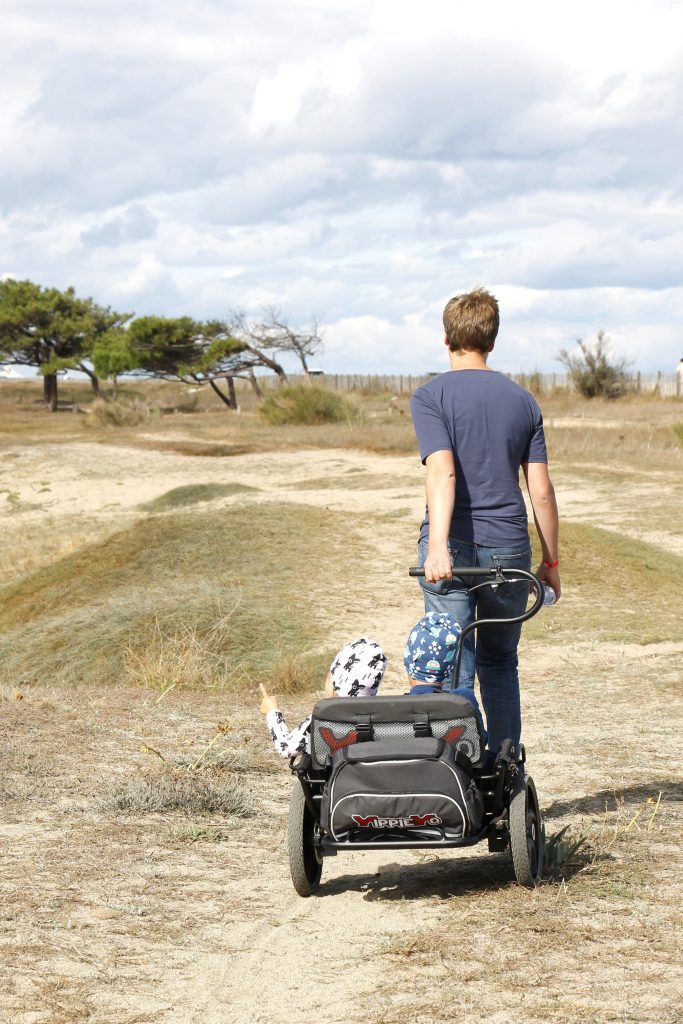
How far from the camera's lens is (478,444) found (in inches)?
161

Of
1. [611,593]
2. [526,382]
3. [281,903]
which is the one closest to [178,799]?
[281,903]

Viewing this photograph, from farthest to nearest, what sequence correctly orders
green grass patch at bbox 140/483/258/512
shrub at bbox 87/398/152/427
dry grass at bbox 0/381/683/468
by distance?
1. shrub at bbox 87/398/152/427
2. dry grass at bbox 0/381/683/468
3. green grass patch at bbox 140/483/258/512

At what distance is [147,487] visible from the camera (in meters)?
21.1

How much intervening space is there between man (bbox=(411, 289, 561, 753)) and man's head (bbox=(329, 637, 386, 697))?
0.26 metres

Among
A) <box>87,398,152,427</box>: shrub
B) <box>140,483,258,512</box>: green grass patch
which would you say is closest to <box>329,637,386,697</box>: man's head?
<box>140,483,258,512</box>: green grass patch

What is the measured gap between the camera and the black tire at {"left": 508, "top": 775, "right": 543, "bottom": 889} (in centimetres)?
380

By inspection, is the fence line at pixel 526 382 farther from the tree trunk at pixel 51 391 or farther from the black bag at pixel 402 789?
the black bag at pixel 402 789

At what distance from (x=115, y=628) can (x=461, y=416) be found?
7.36m

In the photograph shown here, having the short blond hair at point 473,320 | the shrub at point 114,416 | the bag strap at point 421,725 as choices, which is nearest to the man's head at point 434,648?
the bag strap at point 421,725

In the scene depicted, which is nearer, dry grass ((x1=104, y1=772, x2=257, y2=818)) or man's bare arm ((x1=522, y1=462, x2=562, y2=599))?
man's bare arm ((x1=522, y1=462, x2=562, y2=599))

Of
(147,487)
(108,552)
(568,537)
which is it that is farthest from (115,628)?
(147,487)

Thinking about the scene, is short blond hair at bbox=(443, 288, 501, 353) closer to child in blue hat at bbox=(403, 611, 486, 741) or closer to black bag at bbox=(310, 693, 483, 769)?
child in blue hat at bbox=(403, 611, 486, 741)

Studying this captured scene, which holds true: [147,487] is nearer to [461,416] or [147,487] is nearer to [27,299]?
[461,416]

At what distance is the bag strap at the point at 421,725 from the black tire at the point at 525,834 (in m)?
0.40
